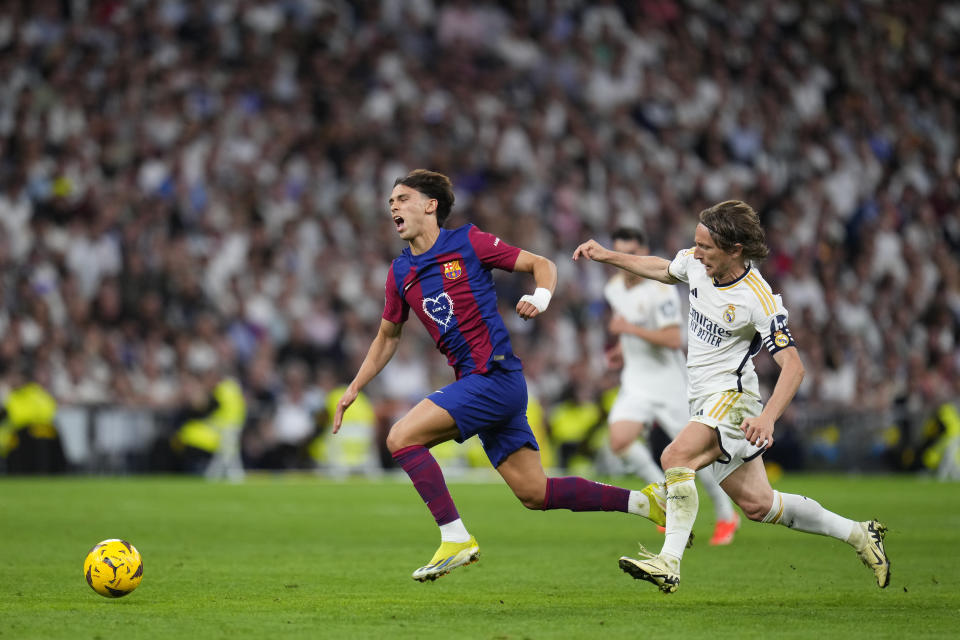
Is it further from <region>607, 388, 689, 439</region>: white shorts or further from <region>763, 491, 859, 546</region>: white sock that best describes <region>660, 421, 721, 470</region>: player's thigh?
<region>607, 388, 689, 439</region>: white shorts

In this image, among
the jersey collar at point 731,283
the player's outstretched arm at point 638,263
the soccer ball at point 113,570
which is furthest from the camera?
the player's outstretched arm at point 638,263

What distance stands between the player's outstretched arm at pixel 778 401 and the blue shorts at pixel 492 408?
1265mm

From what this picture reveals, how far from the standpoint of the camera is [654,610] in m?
6.82

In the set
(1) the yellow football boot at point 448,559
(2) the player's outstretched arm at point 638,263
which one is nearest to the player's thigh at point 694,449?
(2) the player's outstretched arm at point 638,263

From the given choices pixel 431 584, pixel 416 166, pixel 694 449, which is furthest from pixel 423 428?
pixel 416 166

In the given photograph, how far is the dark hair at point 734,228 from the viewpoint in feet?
22.9

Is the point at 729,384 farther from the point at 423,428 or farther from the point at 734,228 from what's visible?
the point at 423,428

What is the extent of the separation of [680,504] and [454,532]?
1225 millimetres

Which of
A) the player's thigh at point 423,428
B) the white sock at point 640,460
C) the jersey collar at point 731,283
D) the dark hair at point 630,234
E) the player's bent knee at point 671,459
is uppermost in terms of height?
the dark hair at point 630,234

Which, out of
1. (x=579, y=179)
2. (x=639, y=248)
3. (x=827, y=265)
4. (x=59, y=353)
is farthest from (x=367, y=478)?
(x=639, y=248)

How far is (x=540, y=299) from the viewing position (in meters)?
7.05

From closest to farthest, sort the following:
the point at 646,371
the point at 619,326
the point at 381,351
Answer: the point at 381,351 < the point at 619,326 < the point at 646,371

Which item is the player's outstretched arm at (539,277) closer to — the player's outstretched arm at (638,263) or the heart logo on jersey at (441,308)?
the player's outstretched arm at (638,263)

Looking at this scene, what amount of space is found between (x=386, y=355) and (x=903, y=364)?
57.5 feet
